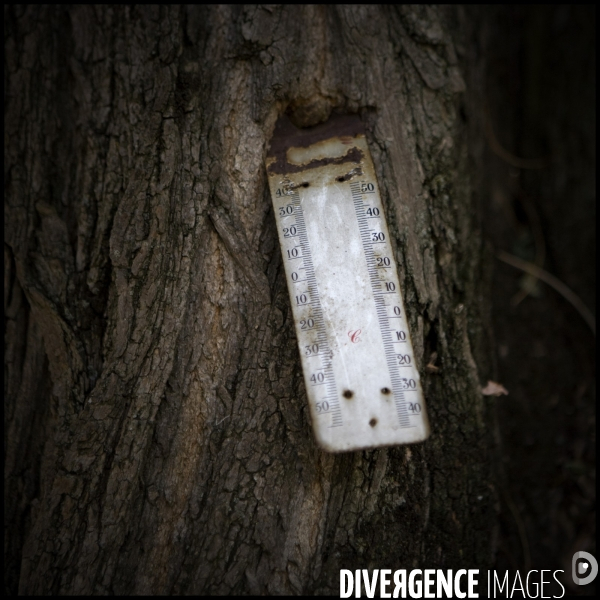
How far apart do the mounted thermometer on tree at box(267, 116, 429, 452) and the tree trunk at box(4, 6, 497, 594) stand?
0.28ft

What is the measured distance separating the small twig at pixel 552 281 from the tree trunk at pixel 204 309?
0.70 meters

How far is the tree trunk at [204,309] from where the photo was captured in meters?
1.55

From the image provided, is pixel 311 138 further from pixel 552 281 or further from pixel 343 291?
pixel 552 281

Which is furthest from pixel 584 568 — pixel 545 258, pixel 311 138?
pixel 311 138

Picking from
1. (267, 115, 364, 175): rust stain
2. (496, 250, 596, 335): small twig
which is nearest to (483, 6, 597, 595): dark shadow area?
(496, 250, 596, 335): small twig

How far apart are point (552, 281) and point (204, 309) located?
66.7 inches

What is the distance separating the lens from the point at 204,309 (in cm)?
158

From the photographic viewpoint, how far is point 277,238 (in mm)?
1615

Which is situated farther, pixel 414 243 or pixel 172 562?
pixel 414 243

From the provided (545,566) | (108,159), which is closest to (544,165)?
(545,566)

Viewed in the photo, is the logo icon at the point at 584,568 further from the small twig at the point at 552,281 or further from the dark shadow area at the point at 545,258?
the small twig at the point at 552,281

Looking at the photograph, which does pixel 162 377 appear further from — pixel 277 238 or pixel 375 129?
pixel 375 129

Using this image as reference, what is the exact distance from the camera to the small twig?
2.37m

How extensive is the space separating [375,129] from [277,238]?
50 cm
